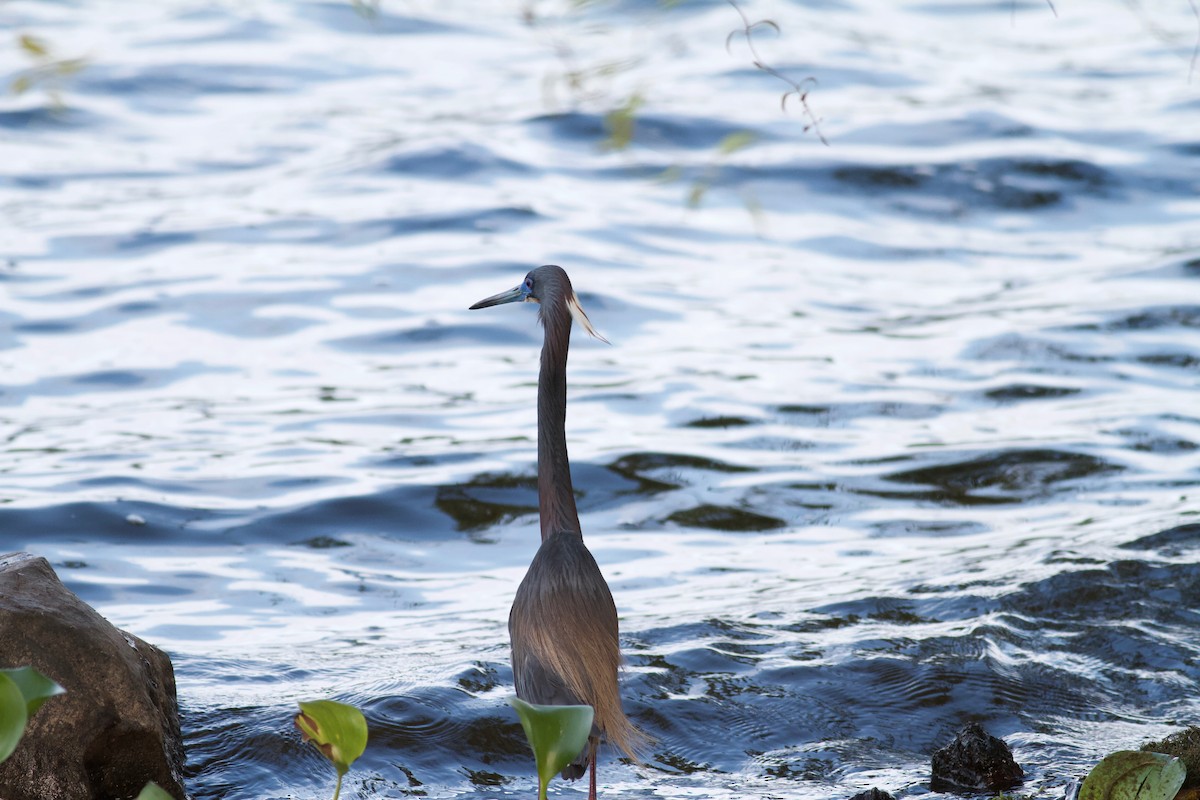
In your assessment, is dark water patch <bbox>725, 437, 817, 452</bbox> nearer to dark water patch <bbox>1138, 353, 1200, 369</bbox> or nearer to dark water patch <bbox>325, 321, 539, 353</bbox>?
dark water patch <bbox>325, 321, 539, 353</bbox>

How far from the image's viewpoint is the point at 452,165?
14930 mm

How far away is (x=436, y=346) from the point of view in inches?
419

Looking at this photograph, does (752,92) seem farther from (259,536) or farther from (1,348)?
(259,536)

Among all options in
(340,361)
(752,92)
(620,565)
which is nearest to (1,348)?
(340,361)

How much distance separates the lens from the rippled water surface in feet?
18.1

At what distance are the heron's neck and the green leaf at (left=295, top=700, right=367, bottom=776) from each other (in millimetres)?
1083

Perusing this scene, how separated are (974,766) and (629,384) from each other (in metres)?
5.55

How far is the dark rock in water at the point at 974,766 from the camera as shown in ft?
15.0

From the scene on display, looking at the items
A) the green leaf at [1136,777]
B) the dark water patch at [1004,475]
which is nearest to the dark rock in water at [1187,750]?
the green leaf at [1136,777]

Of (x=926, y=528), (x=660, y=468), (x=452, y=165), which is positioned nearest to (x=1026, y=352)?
(x=926, y=528)

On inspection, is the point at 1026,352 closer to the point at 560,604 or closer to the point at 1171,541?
the point at 1171,541

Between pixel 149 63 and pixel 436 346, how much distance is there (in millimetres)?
8600

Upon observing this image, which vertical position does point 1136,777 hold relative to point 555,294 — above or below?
below

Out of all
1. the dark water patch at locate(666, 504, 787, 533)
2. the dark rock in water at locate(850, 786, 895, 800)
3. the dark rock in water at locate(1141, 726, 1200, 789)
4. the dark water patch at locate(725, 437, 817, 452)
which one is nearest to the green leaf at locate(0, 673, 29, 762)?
the dark rock in water at locate(850, 786, 895, 800)
